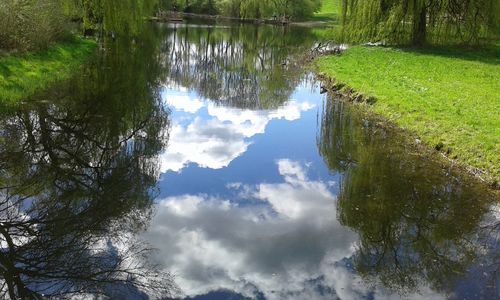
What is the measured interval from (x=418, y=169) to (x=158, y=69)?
65.4 feet

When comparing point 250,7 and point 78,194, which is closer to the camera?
point 78,194

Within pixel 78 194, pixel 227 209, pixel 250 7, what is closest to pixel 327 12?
pixel 250 7

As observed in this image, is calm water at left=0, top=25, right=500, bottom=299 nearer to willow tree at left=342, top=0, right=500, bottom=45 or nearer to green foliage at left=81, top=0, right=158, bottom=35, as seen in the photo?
green foliage at left=81, top=0, right=158, bottom=35

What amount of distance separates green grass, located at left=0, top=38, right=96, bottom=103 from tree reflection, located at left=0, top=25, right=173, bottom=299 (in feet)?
2.86

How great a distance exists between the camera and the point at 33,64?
2012 cm

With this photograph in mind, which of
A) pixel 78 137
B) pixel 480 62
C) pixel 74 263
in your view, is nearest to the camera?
pixel 74 263

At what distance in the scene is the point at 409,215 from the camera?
9688 millimetres

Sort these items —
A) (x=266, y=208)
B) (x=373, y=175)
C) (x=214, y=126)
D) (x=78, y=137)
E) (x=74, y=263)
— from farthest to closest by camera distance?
(x=214, y=126) < (x=78, y=137) < (x=373, y=175) < (x=266, y=208) < (x=74, y=263)

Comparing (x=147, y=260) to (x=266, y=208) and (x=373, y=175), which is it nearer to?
(x=266, y=208)

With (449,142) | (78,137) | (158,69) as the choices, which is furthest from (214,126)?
(158,69)

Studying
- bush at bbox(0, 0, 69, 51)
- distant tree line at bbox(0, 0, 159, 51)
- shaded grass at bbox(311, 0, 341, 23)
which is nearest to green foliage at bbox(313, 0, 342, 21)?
shaded grass at bbox(311, 0, 341, 23)

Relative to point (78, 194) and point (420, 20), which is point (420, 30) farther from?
point (78, 194)

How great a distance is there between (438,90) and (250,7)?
6811 cm

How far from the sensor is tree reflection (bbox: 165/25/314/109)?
22875mm
